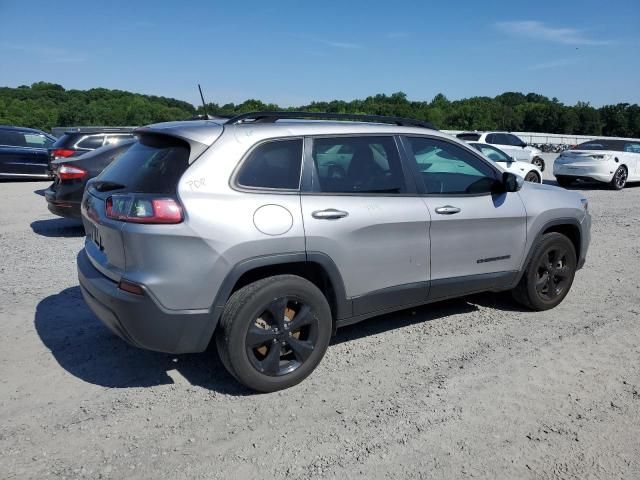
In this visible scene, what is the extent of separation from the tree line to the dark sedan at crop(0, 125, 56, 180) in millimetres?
24397

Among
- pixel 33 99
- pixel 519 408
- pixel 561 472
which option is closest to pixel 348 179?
pixel 519 408

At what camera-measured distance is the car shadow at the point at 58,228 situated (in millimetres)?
8203

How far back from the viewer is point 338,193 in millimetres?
3717

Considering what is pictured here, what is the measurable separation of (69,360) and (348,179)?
2407 mm

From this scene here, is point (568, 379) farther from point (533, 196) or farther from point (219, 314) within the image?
point (219, 314)

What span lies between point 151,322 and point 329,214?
1297mm

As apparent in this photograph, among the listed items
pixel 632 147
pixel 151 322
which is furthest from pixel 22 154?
pixel 632 147

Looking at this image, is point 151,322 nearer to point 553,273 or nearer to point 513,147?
point 553,273

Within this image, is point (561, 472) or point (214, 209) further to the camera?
point (214, 209)

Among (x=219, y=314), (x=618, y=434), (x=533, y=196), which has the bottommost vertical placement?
(x=618, y=434)

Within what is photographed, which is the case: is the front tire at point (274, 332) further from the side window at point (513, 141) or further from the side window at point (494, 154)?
the side window at point (513, 141)

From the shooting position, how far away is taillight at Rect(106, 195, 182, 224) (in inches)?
123

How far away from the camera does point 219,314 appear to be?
10.8 ft

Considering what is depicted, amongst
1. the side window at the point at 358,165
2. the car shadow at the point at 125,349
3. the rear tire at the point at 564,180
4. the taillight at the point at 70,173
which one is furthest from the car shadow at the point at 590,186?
the side window at the point at 358,165
